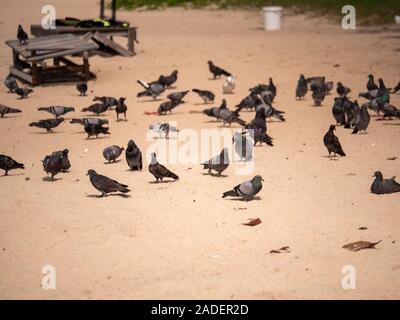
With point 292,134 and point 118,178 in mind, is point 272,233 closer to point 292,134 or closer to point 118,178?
point 118,178

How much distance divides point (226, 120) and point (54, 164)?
474 centimetres

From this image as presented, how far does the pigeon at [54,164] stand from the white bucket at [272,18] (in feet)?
58.3

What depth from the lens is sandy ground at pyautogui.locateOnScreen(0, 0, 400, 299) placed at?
875cm

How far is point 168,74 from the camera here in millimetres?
22453

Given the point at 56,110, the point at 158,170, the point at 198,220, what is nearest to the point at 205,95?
the point at 56,110

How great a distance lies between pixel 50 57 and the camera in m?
A: 21.2

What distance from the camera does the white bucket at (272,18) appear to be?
29.4 metres

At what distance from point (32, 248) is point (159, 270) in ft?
5.04

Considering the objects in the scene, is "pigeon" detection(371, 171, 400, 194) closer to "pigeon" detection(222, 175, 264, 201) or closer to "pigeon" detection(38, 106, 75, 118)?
"pigeon" detection(222, 175, 264, 201)

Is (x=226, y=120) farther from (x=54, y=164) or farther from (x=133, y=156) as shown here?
(x=54, y=164)

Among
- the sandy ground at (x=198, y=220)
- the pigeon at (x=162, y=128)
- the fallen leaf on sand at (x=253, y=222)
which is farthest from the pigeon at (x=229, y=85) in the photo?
the fallen leaf on sand at (x=253, y=222)

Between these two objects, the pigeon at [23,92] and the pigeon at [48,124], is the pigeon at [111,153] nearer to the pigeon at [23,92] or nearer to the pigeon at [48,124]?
the pigeon at [48,124]

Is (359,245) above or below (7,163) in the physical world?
below

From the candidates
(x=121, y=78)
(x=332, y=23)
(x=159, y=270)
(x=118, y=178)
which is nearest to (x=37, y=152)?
(x=118, y=178)
